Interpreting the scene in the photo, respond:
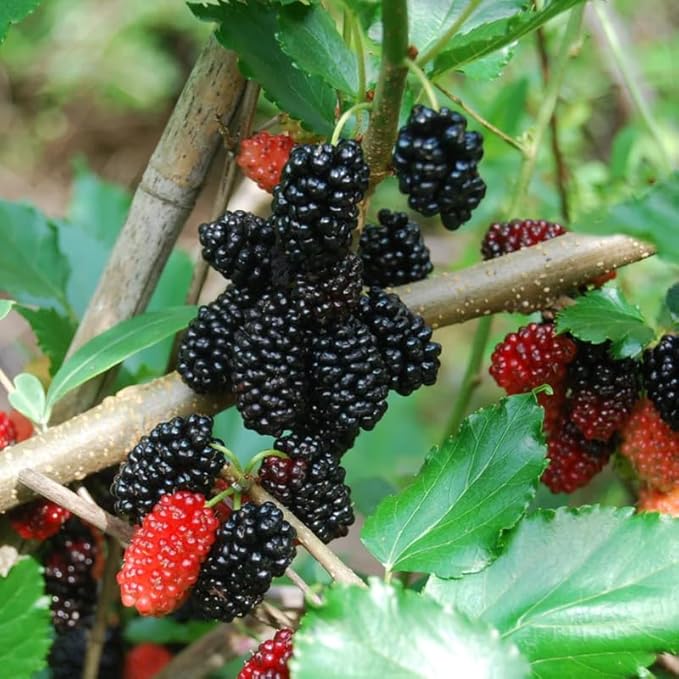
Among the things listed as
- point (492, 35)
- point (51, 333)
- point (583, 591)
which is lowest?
point (583, 591)

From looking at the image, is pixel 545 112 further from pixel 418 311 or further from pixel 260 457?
pixel 260 457

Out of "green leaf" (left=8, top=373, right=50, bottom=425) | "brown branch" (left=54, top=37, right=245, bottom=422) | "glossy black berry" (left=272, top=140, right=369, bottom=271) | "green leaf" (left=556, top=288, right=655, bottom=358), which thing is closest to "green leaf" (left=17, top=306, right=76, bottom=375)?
"brown branch" (left=54, top=37, right=245, bottom=422)

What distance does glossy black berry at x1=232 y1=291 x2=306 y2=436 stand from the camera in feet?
2.17

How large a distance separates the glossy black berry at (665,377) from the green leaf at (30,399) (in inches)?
19.3

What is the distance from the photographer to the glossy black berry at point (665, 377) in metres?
0.75

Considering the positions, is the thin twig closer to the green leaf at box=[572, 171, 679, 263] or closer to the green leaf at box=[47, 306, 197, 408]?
the green leaf at box=[47, 306, 197, 408]

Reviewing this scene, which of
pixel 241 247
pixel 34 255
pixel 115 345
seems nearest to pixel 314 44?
pixel 241 247

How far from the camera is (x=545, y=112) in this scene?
3.15ft

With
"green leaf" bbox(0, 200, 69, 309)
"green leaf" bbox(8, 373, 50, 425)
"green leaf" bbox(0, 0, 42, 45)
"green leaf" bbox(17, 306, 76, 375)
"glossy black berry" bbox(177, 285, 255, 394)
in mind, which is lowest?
"glossy black berry" bbox(177, 285, 255, 394)

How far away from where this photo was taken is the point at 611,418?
79 centimetres

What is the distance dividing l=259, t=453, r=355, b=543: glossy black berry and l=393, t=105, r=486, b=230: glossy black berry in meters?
0.20

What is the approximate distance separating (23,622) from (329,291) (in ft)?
1.06

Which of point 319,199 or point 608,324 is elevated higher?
point 319,199

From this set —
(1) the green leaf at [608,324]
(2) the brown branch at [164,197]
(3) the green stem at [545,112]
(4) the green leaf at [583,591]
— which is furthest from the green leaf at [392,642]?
(3) the green stem at [545,112]
